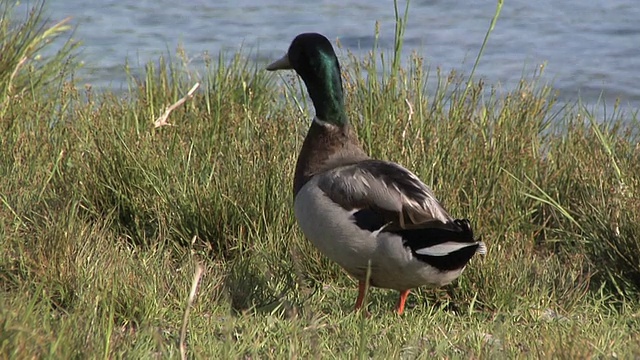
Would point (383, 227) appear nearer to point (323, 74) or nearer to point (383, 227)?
point (383, 227)

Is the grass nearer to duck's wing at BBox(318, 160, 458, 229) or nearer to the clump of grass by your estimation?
the clump of grass

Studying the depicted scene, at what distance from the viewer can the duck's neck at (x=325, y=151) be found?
5.34 metres

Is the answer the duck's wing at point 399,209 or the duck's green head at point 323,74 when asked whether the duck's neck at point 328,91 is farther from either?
the duck's wing at point 399,209

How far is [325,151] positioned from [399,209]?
68 cm

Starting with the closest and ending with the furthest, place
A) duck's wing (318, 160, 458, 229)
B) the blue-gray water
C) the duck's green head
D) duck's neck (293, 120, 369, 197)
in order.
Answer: duck's wing (318, 160, 458, 229) → duck's neck (293, 120, 369, 197) → the duck's green head → the blue-gray water

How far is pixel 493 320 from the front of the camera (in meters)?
4.89

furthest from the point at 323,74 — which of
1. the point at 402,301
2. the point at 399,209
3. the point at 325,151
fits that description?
the point at 402,301

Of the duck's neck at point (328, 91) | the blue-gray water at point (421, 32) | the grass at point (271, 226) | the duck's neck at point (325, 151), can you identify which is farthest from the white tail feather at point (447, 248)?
the blue-gray water at point (421, 32)

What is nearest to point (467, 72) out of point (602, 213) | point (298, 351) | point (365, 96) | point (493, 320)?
point (365, 96)

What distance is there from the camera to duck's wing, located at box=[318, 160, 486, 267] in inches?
186

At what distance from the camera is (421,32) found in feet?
42.7

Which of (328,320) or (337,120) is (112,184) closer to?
(337,120)

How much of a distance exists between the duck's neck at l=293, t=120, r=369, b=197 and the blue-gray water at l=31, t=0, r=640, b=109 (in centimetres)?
556

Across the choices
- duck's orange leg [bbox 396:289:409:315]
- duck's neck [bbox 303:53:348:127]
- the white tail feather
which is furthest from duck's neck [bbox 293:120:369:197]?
the white tail feather
